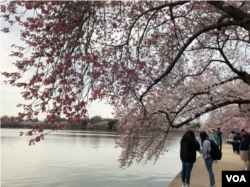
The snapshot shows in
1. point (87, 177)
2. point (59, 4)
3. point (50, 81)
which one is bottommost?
point (87, 177)

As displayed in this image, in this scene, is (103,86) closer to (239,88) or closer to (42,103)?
(42,103)

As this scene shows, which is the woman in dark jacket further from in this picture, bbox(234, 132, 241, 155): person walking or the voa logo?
bbox(234, 132, 241, 155): person walking

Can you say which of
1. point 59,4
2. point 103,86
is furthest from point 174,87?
point 59,4

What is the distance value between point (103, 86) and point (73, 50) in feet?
4.14

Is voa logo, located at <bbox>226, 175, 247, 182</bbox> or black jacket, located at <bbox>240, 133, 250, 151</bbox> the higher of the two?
black jacket, located at <bbox>240, 133, 250, 151</bbox>

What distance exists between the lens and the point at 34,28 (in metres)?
4.27

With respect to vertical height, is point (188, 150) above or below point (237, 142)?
above

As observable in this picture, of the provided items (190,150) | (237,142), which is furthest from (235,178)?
(237,142)

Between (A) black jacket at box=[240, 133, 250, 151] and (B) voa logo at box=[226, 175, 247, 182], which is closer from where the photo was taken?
(B) voa logo at box=[226, 175, 247, 182]

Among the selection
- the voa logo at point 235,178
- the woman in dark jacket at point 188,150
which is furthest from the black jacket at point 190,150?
the voa logo at point 235,178

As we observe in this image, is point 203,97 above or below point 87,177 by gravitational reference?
above

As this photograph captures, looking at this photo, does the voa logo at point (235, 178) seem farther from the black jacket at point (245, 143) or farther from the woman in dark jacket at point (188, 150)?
the black jacket at point (245, 143)

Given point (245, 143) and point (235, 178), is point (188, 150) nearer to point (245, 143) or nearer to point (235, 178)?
point (235, 178)

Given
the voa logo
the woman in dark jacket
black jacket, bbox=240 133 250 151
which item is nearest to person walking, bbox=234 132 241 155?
black jacket, bbox=240 133 250 151
